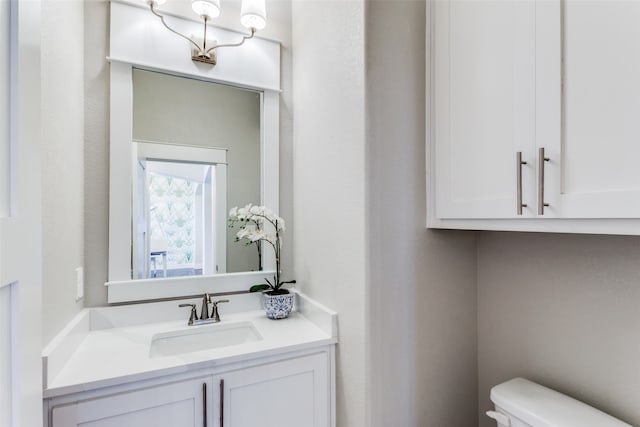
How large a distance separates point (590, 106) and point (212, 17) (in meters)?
1.52

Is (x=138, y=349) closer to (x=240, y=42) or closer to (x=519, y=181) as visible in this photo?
(x=519, y=181)

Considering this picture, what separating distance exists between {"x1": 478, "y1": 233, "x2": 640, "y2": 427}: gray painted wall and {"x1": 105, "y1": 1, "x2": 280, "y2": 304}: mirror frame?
1.07 metres

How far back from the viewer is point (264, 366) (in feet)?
3.75

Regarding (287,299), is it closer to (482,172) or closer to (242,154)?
(242,154)

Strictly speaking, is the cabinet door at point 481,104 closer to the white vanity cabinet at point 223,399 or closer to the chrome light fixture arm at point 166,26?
the white vanity cabinet at point 223,399

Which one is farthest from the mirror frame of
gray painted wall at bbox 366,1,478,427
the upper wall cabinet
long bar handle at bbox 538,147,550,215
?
long bar handle at bbox 538,147,550,215

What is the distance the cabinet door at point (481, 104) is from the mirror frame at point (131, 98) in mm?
888

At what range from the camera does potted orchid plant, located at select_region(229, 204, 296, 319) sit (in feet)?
4.91

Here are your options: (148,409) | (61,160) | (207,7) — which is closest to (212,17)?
(207,7)

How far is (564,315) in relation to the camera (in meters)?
1.06

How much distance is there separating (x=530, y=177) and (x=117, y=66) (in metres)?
1.66

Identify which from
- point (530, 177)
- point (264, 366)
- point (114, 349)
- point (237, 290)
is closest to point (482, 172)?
point (530, 177)

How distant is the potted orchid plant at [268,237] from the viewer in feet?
4.91

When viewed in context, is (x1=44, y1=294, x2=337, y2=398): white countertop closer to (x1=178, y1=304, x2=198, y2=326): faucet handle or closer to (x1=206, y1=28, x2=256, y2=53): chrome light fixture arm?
(x1=178, y1=304, x2=198, y2=326): faucet handle
